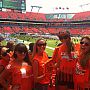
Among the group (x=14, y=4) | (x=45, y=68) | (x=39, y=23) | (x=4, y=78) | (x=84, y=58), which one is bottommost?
(x=4, y=78)

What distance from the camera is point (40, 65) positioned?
13.8 ft

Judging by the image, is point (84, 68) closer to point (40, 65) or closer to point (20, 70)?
point (40, 65)

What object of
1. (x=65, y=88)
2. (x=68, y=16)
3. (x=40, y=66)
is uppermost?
(x=68, y=16)

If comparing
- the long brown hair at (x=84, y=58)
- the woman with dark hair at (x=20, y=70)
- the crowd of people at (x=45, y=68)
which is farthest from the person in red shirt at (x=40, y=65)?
the long brown hair at (x=84, y=58)

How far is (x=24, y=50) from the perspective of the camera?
3775mm

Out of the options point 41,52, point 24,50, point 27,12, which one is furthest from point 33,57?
point 27,12

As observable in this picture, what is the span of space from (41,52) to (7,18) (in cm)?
6397

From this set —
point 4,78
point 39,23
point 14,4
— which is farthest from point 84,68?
point 39,23

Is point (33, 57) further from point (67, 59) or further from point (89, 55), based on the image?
point (89, 55)

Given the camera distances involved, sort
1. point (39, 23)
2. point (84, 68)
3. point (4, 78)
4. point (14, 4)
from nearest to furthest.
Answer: point (84, 68), point (4, 78), point (14, 4), point (39, 23)

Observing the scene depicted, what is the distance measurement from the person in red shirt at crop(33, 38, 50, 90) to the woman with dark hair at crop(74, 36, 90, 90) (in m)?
0.52

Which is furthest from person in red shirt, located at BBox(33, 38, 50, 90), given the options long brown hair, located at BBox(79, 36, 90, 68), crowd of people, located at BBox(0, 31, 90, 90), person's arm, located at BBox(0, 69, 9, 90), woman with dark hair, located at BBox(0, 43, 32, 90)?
long brown hair, located at BBox(79, 36, 90, 68)

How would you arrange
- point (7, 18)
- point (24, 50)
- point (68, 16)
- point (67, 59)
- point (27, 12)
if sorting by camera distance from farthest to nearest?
1. point (68, 16)
2. point (27, 12)
3. point (7, 18)
4. point (67, 59)
5. point (24, 50)

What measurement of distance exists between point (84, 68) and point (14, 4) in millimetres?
64860
